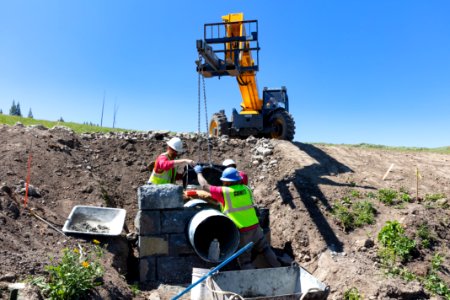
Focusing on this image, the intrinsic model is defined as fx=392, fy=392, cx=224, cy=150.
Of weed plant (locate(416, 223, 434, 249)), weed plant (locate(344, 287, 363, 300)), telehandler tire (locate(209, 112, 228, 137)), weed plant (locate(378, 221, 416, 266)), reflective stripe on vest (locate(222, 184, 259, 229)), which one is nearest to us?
weed plant (locate(344, 287, 363, 300))

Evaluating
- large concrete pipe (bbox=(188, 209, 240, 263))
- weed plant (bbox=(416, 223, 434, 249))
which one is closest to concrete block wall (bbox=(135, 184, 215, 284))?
large concrete pipe (bbox=(188, 209, 240, 263))

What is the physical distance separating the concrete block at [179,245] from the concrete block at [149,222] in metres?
0.26

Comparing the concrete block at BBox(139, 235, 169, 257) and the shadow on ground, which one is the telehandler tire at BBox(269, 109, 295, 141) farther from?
the concrete block at BBox(139, 235, 169, 257)

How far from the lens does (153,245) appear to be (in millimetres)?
6102

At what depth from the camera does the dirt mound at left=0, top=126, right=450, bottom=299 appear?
5.48m

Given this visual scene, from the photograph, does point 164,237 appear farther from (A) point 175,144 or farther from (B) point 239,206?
(A) point 175,144

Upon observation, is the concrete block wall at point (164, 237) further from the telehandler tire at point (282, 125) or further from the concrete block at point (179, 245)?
the telehandler tire at point (282, 125)

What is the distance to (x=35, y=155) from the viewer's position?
833 centimetres

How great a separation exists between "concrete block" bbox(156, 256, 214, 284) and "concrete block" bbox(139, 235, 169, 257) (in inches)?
4.8

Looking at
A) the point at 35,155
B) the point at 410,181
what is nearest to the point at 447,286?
the point at 410,181

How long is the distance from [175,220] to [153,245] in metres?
0.51

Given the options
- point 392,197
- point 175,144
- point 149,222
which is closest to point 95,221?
point 149,222

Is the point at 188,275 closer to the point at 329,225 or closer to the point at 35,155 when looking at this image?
the point at 329,225

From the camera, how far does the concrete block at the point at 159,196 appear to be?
6.09 meters
